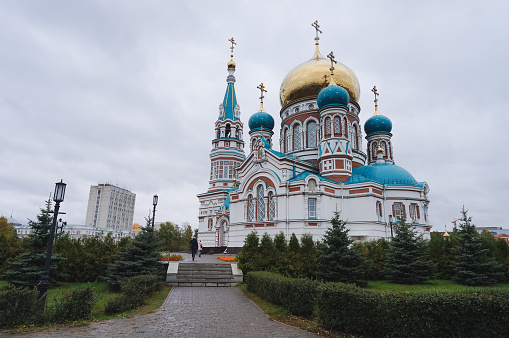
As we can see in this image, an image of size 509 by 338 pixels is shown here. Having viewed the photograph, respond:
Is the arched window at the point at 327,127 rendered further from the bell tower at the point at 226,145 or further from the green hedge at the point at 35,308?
the green hedge at the point at 35,308

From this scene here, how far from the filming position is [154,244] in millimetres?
13438

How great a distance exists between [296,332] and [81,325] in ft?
15.9

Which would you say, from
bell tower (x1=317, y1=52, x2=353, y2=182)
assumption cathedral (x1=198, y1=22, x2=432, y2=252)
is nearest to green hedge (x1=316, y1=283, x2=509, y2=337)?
assumption cathedral (x1=198, y1=22, x2=432, y2=252)

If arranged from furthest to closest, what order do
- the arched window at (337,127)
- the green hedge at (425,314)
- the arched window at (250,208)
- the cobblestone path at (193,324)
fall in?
1. the arched window at (250,208)
2. the arched window at (337,127)
3. the cobblestone path at (193,324)
4. the green hedge at (425,314)

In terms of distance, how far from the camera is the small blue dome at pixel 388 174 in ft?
79.1

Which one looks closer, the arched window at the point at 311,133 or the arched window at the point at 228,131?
the arched window at the point at 311,133

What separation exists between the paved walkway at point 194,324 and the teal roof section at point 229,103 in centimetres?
2972

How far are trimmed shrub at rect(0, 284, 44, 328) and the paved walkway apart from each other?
0.75m

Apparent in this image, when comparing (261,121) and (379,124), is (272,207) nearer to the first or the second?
(261,121)

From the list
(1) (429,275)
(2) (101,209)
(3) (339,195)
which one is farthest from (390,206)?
(2) (101,209)

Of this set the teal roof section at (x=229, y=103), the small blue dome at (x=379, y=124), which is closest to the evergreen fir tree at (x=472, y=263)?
the small blue dome at (x=379, y=124)

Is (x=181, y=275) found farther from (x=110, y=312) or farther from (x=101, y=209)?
(x=101, y=209)

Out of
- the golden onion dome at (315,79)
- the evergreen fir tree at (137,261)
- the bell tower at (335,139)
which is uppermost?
the golden onion dome at (315,79)

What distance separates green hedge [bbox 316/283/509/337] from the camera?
5371 mm
